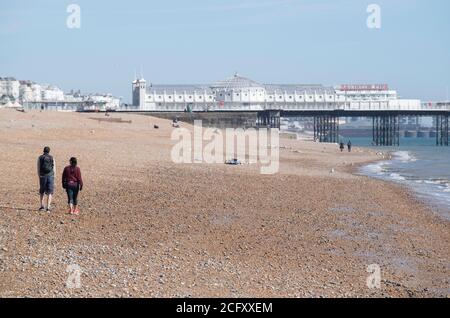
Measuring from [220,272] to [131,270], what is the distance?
4.09 feet

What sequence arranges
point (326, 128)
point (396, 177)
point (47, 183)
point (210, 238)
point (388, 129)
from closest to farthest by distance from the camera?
point (210, 238) < point (47, 183) < point (396, 177) < point (388, 129) < point (326, 128)

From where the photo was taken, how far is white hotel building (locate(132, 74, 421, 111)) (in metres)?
117

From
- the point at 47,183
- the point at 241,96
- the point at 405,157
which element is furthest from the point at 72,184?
the point at 241,96

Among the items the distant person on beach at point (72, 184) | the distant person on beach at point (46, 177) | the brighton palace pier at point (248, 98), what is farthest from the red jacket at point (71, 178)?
the brighton palace pier at point (248, 98)

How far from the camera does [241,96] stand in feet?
395

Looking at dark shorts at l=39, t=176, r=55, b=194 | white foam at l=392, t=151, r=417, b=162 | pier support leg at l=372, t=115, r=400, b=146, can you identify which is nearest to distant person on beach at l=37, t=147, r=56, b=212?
dark shorts at l=39, t=176, r=55, b=194

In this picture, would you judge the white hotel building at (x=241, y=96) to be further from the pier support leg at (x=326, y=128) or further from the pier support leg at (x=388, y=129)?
the pier support leg at (x=388, y=129)

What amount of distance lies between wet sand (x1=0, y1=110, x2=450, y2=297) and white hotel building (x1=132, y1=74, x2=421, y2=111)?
91931 mm

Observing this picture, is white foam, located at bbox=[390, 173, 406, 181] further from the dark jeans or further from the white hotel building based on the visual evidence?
the white hotel building

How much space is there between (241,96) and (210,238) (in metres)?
109

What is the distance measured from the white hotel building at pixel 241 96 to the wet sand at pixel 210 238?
302ft

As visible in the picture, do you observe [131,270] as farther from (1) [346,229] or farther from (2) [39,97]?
(2) [39,97]

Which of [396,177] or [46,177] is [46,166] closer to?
[46,177]
